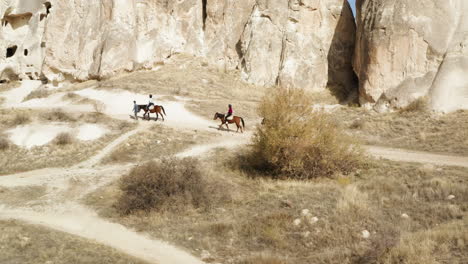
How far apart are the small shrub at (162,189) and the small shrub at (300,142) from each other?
267 cm

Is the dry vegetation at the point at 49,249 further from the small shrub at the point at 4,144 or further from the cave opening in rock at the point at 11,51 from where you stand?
the cave opening in rock at the point at 11,51

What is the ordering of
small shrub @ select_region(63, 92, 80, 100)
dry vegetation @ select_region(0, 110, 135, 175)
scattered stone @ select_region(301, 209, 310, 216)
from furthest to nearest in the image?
small shrub @ select_region(63, 92, 80, 100) < dry vegetation @ select_region(0, 110, 135, 175) < scattered stone @ select_region(301, 209, 310, 216)

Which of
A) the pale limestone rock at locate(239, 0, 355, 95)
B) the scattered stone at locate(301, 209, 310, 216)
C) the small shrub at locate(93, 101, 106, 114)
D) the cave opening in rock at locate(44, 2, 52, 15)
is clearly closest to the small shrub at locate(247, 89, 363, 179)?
the scattered stone at locate(301, 209, 310, 216)

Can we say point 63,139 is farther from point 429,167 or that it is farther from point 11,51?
point 11,51

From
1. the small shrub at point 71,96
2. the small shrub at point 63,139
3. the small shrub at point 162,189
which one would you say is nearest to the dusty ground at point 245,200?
the small shrub at point 63,139

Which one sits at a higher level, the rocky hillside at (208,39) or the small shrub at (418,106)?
the rocky hillside at (208,39)

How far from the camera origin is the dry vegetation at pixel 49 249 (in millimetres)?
7004

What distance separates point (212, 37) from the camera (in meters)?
33.1

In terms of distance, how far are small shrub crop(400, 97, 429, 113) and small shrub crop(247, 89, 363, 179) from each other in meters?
9.20

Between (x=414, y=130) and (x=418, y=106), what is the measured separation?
3779mm

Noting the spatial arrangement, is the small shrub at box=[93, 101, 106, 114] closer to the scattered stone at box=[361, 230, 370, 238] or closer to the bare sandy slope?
the bare sandy slope

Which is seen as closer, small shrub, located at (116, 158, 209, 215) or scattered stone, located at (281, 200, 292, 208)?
scattered stone, located at (281, 200, 292, 208)

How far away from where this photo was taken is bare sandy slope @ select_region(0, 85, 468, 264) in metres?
7.77

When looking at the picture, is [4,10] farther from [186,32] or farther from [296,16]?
[296,16]
